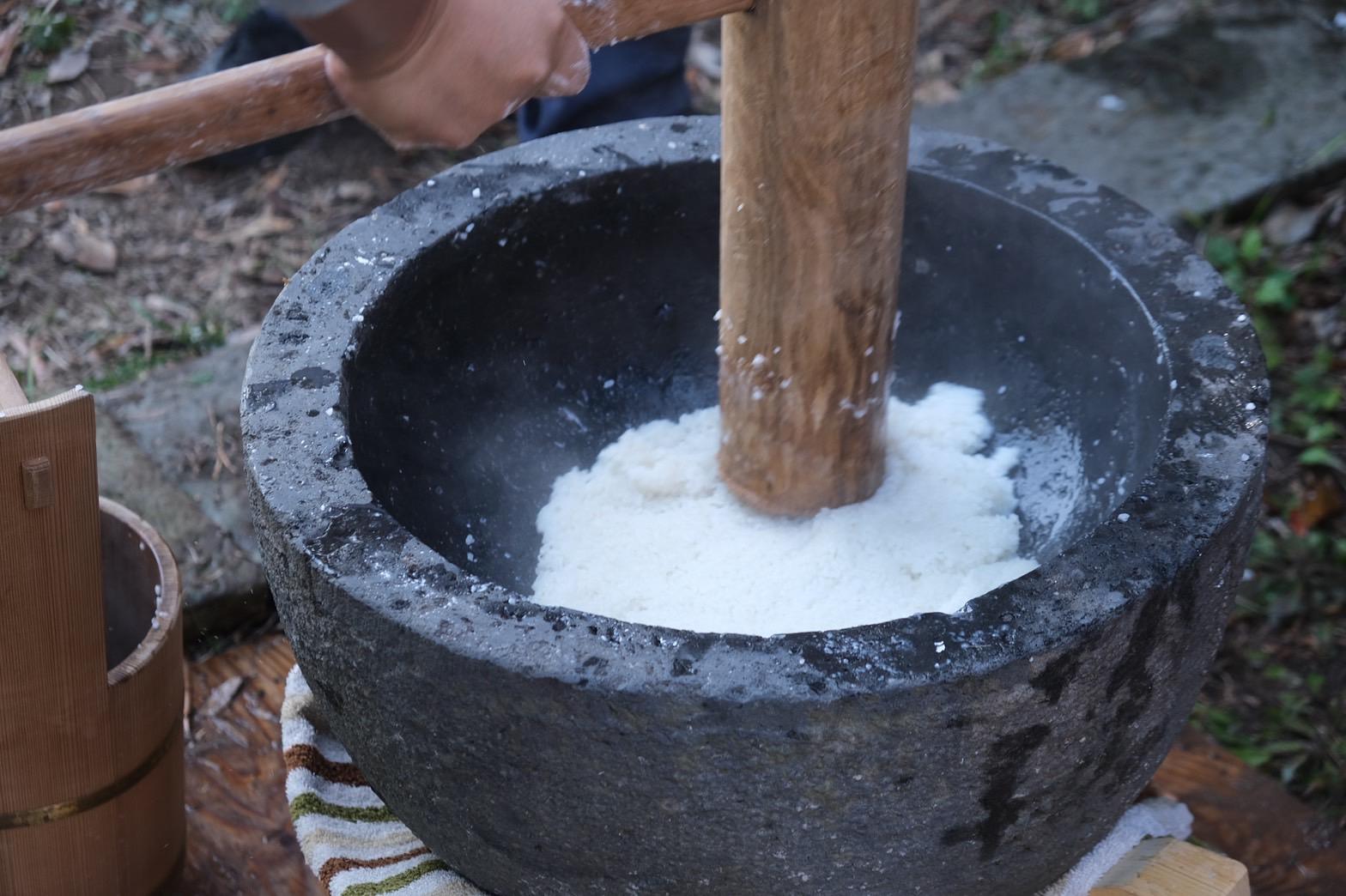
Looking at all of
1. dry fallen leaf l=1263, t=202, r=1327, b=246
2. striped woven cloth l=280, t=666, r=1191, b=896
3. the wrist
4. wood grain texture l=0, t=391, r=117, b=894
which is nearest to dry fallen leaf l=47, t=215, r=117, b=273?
striped woven cloth l=280, t=666, r=1191, b=896

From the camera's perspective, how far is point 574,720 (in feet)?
4.20

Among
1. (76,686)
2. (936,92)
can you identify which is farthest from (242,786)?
(936,92)

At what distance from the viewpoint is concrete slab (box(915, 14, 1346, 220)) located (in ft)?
10.9

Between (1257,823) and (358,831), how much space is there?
1287 millimetres

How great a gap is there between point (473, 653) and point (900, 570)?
598 millimetres

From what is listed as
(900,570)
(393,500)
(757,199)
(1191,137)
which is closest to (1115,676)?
(900,570)

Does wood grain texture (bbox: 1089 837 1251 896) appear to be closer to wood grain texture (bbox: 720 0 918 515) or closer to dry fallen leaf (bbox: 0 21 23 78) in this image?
wood grain texture (bbox: 720 0 918 515)

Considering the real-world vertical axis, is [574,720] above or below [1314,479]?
above

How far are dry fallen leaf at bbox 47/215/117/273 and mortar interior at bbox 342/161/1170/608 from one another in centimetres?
170

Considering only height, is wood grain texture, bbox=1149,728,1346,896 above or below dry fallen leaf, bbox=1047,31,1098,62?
below

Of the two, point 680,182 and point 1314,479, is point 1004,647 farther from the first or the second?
point 1314,479

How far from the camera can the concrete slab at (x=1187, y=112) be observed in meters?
3.32

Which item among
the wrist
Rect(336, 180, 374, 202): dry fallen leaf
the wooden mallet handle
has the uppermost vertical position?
the wrist

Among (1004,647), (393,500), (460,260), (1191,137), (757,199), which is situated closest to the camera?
(1004,647)
